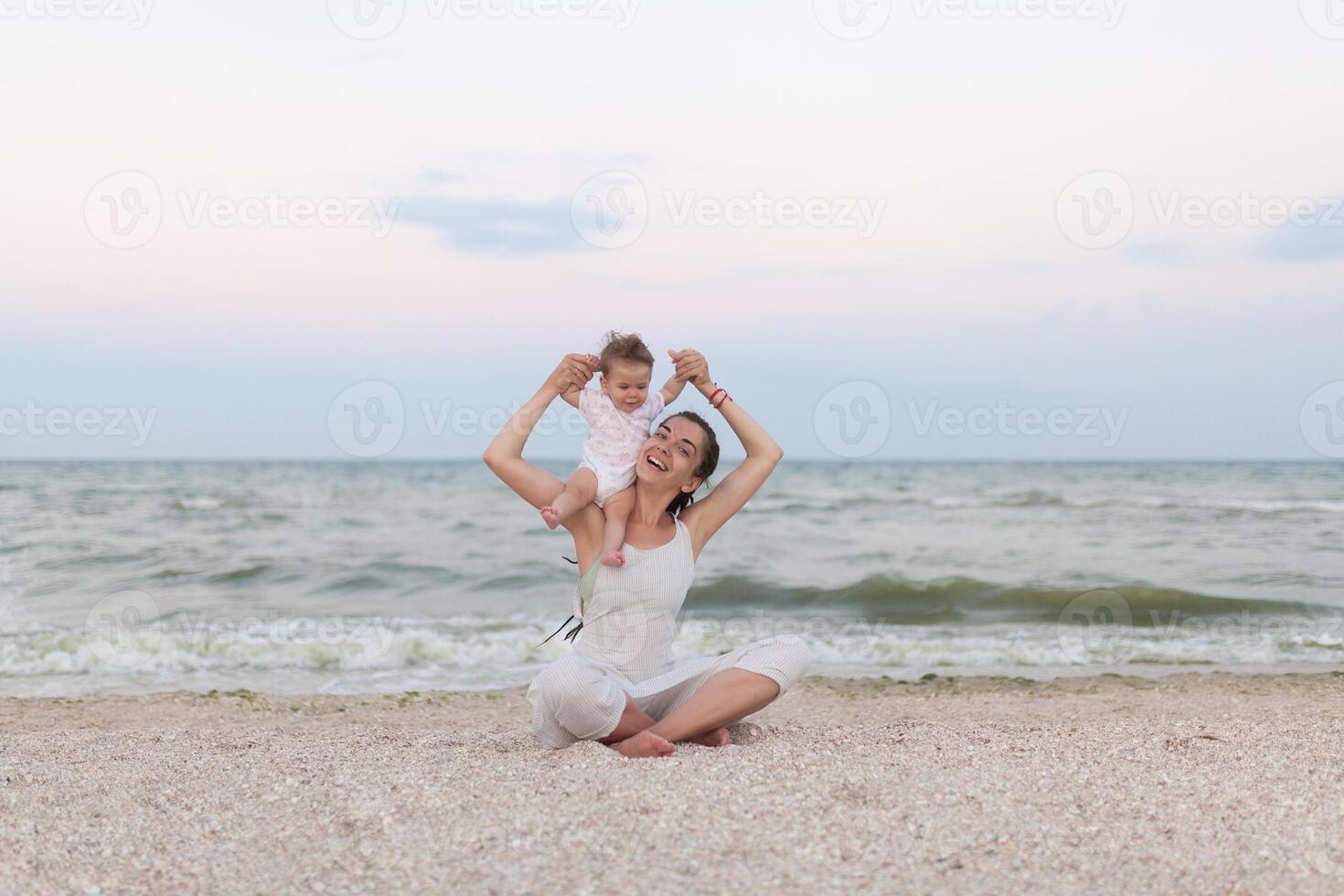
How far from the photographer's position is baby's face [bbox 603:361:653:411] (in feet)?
15.5

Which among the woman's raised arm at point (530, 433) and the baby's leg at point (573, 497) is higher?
the woman's raised arm at point (530, 433)

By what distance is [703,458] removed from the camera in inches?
191

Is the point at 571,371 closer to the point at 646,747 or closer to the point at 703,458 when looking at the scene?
the point at 703,458

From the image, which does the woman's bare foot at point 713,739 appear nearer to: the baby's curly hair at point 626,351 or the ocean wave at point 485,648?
the baby's curly hair at point 626,351

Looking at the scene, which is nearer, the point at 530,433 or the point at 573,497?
the point at 573,497

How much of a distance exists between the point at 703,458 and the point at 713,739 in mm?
1248

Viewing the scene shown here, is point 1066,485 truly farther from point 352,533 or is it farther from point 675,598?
point 675,598

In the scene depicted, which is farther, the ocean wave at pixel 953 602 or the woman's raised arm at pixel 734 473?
the ocean wave at pixel 953 602

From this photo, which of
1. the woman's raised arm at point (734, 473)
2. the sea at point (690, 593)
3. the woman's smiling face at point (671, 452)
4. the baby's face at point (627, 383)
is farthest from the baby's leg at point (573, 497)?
the sea at point (690, 593)

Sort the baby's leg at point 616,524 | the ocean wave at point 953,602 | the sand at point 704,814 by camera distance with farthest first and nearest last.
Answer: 1. the ocean wave at point 953,602
2. the baby's leg at point 616,524
3. the sand at point 704,814

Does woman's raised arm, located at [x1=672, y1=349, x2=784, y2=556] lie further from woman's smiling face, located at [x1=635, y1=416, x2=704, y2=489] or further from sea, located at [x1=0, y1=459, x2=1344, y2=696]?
sea, located at [x1=0, y1=459, x2=1344, y2=696]

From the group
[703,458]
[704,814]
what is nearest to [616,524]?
[703,458]

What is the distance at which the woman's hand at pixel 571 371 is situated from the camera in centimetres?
479

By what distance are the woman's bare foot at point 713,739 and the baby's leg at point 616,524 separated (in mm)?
839
